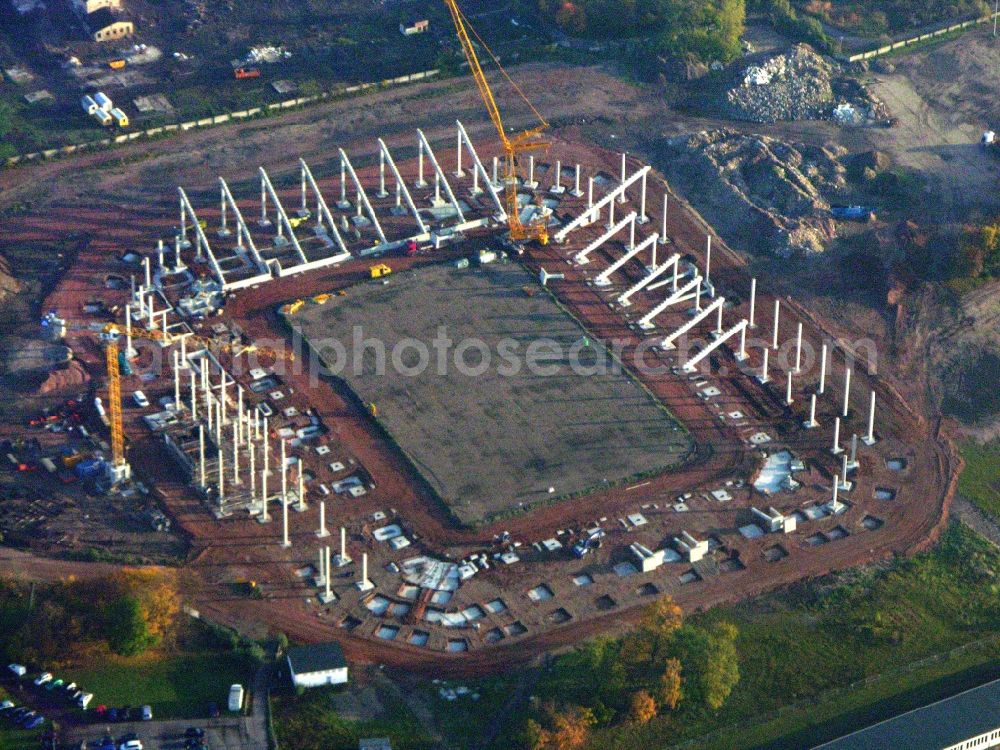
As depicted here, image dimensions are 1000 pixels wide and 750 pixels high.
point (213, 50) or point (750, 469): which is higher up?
point (213, 50)

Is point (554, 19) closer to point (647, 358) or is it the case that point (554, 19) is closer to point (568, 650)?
point (647, 358)

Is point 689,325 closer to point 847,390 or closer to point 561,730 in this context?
point 847,390

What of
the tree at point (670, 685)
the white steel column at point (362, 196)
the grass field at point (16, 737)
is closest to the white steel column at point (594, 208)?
the white steel column at point (362, 196)

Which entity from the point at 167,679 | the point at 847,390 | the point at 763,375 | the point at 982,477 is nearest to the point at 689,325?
the point at 763,375

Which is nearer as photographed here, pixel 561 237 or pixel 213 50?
pixel 561 237

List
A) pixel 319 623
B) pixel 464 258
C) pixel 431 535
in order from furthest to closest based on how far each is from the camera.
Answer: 1. pixel 464 258
2. pixel 431 535
3. pixel 319 623

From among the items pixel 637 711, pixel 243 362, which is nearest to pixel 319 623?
pixel 637 711
